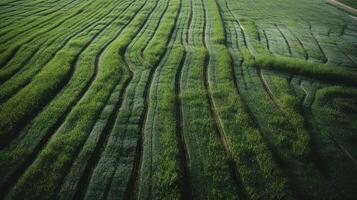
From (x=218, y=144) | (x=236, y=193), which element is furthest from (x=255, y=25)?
(x=236, y=193)

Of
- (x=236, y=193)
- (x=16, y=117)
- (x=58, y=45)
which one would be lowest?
(x=236, y=193)

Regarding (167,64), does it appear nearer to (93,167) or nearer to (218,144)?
(218,144)

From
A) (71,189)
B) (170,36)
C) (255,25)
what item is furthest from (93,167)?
(255,25)

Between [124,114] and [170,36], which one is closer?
[124,114]

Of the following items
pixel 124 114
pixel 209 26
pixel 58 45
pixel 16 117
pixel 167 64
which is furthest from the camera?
pixel 209 26

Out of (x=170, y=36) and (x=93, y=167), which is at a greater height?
(x=170, y=36)

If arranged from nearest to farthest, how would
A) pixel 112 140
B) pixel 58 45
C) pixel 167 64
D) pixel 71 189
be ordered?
pixel 71 189 < pixel 112 140 < pixel 167 64 < pixel 58 45

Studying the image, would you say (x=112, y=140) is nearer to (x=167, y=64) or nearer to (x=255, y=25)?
(x=167, y=64)
